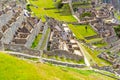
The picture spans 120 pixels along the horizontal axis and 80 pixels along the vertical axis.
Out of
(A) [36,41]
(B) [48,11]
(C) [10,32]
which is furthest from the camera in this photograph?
(B) [48,11]

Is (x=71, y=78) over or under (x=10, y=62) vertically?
under

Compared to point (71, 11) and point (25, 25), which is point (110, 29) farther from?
point (25, 25)

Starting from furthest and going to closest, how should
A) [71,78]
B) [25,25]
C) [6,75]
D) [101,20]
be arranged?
1. [101,20]
2. [25,25]
3. [71,78]
4. [6,75]

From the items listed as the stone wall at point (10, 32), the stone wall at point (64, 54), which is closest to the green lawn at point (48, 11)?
the stone wall at point (10, 32)

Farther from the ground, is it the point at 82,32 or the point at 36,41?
the point at 36,41

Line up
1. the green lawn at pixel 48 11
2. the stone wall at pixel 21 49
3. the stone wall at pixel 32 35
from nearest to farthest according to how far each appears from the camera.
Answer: the stone wall at pixel 21 49
the stone wall at pixel 32 35
the green lawn at pixel 48 11

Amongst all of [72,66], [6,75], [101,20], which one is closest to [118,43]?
[101,20]

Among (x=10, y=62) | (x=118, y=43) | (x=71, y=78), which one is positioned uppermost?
(x=10, y=62)

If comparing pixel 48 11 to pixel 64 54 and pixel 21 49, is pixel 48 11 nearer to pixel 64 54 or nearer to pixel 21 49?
pixel 64 54

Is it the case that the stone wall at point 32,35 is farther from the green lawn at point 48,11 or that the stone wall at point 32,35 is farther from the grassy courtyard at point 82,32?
the green lawn at point 48,11

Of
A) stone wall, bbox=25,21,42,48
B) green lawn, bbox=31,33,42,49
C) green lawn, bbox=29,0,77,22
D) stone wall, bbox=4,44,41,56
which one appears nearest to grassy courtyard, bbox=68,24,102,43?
green lawn, bbox=29,0,77,22

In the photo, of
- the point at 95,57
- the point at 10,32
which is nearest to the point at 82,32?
the point at 95,57
